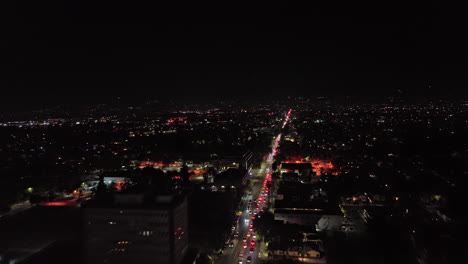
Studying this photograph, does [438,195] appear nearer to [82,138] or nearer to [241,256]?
[241,256]

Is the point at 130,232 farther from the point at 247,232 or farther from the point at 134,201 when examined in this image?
the point at 247,232

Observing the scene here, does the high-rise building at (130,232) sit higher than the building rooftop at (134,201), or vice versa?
the building rooftop at (134,201)

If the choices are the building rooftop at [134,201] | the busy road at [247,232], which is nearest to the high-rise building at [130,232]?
the building rooftop at [134,201]

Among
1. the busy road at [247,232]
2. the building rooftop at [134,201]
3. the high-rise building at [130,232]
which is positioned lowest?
the busy road at [247,232]

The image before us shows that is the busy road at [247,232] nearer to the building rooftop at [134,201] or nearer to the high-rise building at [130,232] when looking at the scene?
the high-rise building at [130,232]

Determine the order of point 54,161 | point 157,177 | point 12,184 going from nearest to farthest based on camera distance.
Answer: point 12,184 → point 157,177 → point 54,161

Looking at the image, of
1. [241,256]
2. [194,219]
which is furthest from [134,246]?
[194,219]

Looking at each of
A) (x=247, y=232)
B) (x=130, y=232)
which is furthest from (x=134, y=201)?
(x=247, y=232)

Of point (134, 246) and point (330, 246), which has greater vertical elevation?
point (134, 246)

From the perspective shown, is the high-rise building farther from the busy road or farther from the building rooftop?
the busy road
